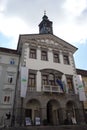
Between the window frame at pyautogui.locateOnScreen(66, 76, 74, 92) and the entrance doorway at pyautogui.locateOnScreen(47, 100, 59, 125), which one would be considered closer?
the entrance doorway at pyautogui.locateOnScreen(47, 100, 59, 125)

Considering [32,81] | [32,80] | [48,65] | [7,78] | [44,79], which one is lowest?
[32,81]

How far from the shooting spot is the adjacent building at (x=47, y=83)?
19.8 metres

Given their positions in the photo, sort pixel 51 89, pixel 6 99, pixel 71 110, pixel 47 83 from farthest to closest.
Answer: pixel 71 110 → pixel 47 83 → pixel 6 99 → pixel 51 89

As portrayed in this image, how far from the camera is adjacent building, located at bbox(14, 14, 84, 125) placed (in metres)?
19.8

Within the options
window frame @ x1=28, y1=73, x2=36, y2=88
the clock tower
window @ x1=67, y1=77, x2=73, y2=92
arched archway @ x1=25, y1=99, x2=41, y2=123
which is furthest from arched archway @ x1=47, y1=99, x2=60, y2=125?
the clock tower

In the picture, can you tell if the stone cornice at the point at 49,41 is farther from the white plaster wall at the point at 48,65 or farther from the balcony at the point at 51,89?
the balcony at the point at 51,89

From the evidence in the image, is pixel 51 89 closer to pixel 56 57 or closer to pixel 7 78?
pixel 56 57

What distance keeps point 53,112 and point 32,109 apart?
3.60 m

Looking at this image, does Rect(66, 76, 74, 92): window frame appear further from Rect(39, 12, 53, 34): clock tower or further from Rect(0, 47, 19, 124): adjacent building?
Rect(39, 12, 53, 34): clock tower

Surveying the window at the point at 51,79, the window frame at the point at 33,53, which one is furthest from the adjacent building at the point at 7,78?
the window at the point at 51,79

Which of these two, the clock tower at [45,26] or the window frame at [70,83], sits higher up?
the clock tower at [45,26]

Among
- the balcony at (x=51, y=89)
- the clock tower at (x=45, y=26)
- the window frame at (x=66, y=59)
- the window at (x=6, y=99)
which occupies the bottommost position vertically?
the window at (x=6, y=99)

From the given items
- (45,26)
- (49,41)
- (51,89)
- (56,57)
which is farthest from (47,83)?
(45,26)

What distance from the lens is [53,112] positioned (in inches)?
875
